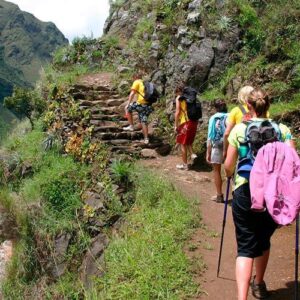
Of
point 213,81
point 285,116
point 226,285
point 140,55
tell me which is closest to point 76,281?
point 226,285

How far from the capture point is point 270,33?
1134 centimetres

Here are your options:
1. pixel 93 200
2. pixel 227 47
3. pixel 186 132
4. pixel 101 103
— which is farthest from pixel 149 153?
pixel 227 47

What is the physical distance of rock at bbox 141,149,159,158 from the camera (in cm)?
1068

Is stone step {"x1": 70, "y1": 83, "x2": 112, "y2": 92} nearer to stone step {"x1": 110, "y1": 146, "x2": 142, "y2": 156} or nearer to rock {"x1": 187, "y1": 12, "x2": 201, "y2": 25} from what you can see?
rock {"x1": 187, "y1": 12, "x2": 201, "y2": 25}

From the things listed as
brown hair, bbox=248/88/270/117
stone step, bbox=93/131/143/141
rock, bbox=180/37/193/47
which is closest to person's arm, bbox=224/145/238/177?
brown hair, bbox=248/88/270/117

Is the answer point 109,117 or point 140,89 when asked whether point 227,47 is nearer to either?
point 140,89

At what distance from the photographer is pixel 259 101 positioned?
3994mm

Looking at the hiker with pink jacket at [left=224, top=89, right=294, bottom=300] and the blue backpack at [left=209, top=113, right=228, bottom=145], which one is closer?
the hiker with pink jacket at [left=224, top=89, right=294, bottom=300]

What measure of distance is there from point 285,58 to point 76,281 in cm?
715

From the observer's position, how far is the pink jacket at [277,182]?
363 centimetres

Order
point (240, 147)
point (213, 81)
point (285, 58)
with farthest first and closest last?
point (213, 81) → point (285, 58) → point (240, 147)

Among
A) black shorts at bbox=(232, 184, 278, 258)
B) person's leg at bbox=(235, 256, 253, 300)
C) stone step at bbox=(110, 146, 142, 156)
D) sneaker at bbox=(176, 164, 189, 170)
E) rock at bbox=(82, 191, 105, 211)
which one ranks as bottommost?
rock at bbox=(82, 191, 105, 211)

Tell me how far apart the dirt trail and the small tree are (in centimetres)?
913

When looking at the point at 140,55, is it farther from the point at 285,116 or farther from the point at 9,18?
the point at 9,18
